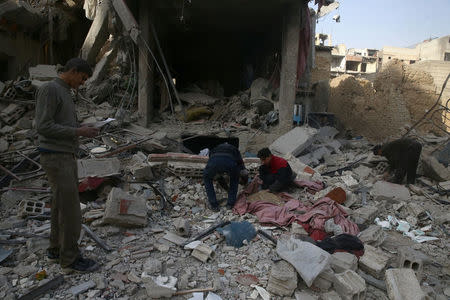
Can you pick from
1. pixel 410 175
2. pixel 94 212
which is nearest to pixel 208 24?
pixel 410 175

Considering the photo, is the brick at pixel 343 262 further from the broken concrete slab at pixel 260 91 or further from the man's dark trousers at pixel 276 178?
the broken concrete slab at pixel 260 91

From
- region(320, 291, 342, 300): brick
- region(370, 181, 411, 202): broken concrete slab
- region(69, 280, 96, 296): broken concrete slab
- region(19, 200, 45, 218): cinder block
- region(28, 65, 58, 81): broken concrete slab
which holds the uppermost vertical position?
region(28, 65, 58, 81): broken concrete slab

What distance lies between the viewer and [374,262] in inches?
138

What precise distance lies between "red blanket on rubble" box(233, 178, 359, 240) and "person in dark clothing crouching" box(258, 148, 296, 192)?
1.04 ft

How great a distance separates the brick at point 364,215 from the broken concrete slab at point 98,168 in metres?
3.80

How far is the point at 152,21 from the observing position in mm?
8836

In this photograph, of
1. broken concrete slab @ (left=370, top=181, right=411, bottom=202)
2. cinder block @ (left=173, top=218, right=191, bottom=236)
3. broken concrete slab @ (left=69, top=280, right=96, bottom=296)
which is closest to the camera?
broken concrete slab @ (left=69, top=280, right=96, bottom=296)

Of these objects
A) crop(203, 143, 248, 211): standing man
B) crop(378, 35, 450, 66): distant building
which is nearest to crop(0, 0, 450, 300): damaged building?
crop(203, 143, 248, 211): standing man

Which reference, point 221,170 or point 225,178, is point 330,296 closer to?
point 221,170

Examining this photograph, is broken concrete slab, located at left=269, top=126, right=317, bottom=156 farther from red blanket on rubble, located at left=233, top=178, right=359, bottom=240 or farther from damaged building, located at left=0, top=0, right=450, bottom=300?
red blanket on rubble, located at left=233, top=178, right=359, bottom=240

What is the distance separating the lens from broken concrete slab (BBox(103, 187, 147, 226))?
12.8ft

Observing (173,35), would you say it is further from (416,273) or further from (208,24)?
(416,273)

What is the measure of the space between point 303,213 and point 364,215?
922 millimetres

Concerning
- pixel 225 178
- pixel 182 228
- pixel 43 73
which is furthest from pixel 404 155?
pixel 43 73
